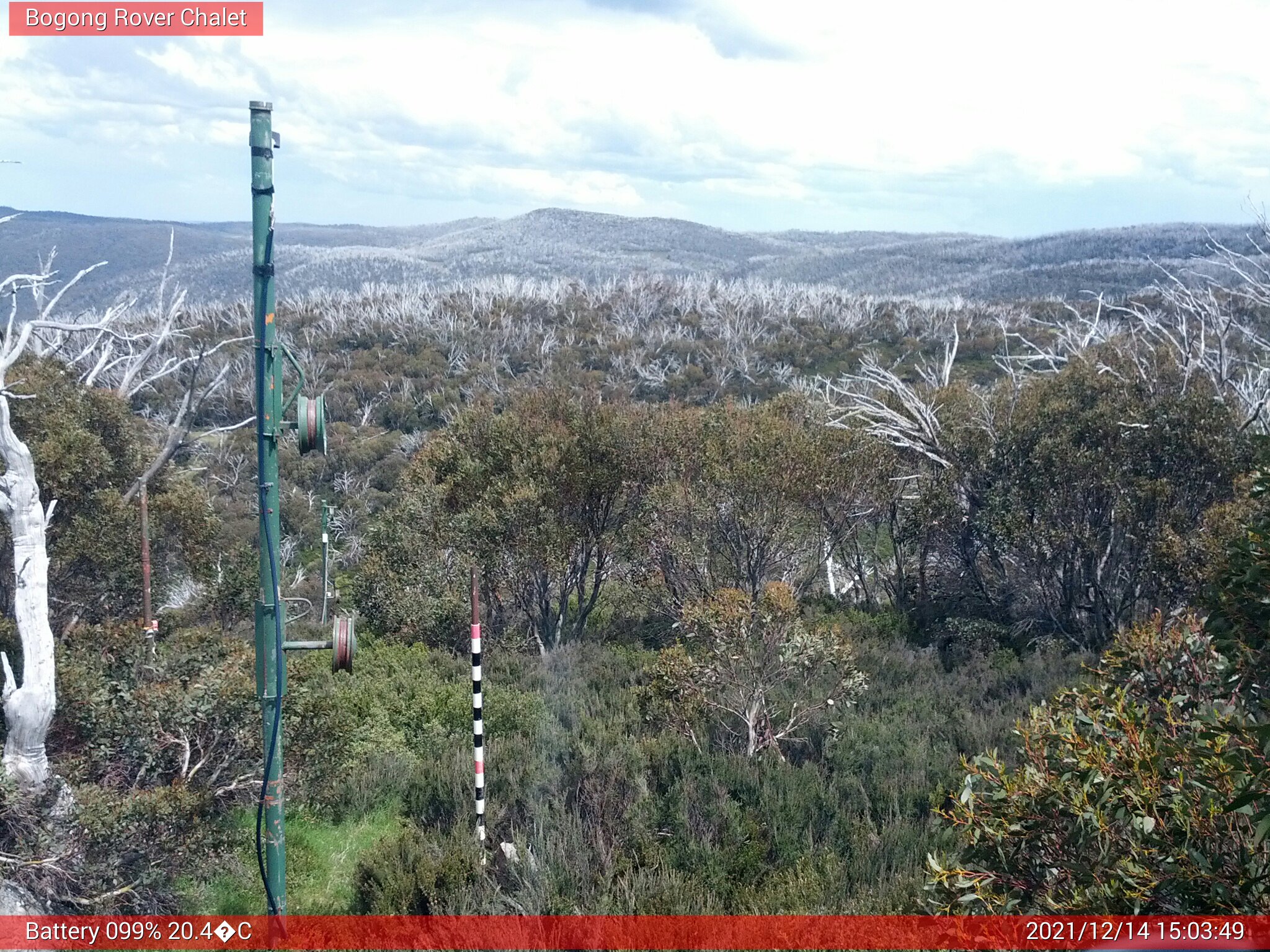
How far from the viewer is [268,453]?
477 cm

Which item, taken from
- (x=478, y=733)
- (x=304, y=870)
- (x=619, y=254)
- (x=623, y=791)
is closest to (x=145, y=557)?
(x=304, y=870)

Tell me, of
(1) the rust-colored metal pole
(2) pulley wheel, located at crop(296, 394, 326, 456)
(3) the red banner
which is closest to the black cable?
(2) pulley wheel, located at crop(296, 394, 326, 456)

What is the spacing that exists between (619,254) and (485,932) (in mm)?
91510

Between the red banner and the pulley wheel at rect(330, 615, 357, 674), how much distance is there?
53.6 inches

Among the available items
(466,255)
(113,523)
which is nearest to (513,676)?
(113,523)

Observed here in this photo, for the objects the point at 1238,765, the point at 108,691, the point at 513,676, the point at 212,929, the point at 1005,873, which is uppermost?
the point at 1238,765

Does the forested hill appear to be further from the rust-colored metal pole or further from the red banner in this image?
the red banner

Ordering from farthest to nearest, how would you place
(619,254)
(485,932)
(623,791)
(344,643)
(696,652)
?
(619,254), (696,652), (623,791), (485,932), (344,643)

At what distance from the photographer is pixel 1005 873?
4.16m

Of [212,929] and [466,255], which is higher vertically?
[466,255]

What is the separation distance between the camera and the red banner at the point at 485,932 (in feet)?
16.8

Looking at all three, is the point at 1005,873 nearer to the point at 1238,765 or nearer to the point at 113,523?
the point at 1238,765

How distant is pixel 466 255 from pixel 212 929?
93.3m

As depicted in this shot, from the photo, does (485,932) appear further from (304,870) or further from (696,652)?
(696,652)
